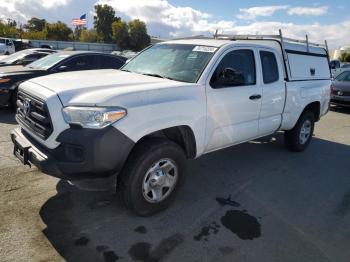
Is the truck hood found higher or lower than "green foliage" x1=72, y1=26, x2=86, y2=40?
lower

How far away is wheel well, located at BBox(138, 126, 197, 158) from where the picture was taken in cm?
389

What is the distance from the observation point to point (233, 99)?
14.4 feet

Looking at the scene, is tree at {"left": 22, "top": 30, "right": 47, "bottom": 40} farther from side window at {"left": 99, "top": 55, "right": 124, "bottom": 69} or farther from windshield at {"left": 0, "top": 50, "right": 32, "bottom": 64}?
side window at {"left": 99, "top": 55, "right": 124, "bottom": 69}

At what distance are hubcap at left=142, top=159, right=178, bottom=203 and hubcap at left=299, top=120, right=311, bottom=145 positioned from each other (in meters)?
3.64

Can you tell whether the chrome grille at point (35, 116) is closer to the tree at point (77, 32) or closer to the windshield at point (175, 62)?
A: the windshield at point (175, 62)

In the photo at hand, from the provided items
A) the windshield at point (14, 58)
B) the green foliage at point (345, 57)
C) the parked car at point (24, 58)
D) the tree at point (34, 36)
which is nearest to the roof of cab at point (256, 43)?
the parked car at point (24, 58)

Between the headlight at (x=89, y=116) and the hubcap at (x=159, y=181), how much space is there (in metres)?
0.77

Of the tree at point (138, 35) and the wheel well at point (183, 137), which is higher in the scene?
the tree at point (138, 35)

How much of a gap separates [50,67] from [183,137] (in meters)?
5.70

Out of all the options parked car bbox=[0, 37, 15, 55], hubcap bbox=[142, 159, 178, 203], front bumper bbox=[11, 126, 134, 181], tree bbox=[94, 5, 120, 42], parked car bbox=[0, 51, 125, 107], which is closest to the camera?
front bumper bbox=[11, 126, 134, 181]

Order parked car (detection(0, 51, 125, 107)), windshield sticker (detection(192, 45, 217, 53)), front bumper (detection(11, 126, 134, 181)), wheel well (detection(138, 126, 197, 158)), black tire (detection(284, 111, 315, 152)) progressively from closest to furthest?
front bumper (detection(11, 126, 134, 181)) → wheel well (detection(138, 126, 197, 158)) → windshield sticker (detection(192, 45, 217, 53)) → black tire (detection(284, 111, 315, 152)) → parked car (detection(0, 51, 125, 107))

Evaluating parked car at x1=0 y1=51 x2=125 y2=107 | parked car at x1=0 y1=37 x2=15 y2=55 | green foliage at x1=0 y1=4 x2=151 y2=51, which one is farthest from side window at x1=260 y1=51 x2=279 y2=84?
green foliage at x1=0 y1=4 x2=151 y2=51

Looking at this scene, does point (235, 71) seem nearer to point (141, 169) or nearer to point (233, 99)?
point (233, 99)

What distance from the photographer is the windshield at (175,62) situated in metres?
4.16
